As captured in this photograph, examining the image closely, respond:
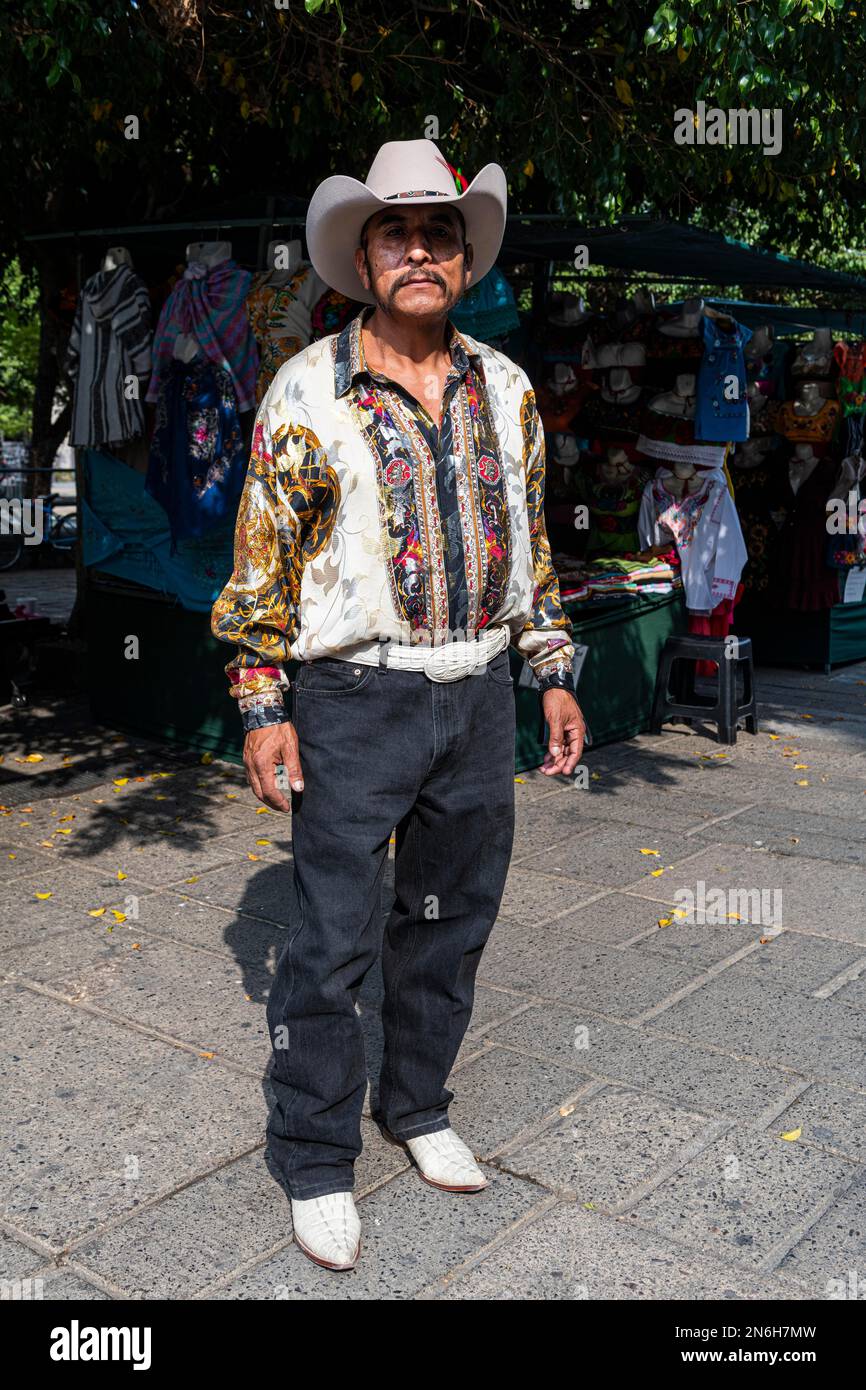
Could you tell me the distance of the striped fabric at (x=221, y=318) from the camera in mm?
6508

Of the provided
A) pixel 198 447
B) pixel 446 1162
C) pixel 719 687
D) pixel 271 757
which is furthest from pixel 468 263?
pixel 719 687

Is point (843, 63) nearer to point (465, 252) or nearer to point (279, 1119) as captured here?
point (465, 252)

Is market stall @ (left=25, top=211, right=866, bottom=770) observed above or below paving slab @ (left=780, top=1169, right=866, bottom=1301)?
above

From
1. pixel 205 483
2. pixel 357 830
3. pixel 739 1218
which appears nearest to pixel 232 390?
pixel 205 483

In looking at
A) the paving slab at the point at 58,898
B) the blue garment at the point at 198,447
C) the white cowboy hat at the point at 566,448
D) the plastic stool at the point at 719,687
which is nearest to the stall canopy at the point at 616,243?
the blue garment at the point at 198,447

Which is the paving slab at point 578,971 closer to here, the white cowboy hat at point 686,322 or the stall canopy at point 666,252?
the stall canopy at point 666,252

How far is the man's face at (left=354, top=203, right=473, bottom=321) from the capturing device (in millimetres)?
2666

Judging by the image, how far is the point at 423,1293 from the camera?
2.68 metres

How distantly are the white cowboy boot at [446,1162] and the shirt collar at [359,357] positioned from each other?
172 centimetres

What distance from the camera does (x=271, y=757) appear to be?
2.71 m

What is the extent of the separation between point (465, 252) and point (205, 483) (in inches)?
161

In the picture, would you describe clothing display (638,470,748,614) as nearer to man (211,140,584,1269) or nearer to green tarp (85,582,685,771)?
green tarp (85,582,685,771)

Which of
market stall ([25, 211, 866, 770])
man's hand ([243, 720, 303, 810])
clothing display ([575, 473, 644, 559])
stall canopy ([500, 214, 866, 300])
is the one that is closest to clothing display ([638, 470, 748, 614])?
market stall ([25, 211, 866, 770])

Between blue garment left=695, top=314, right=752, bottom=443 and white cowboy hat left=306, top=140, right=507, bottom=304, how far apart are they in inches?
194
